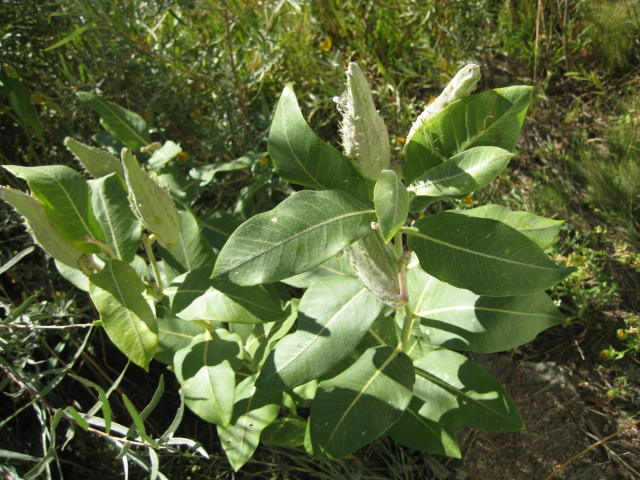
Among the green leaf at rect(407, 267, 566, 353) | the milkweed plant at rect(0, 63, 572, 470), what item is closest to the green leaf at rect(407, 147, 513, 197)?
the milkweed plant at rect(0, 63, 572, 470)

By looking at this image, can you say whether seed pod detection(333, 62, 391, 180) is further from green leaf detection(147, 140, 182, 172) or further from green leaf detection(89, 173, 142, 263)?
green leaf detection(147, 140, 182, 172)

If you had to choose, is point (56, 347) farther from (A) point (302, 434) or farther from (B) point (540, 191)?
(B) point (540, 191)

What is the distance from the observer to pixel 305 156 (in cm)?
134

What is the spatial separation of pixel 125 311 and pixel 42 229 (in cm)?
33

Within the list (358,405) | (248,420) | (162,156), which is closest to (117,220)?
(162,156)

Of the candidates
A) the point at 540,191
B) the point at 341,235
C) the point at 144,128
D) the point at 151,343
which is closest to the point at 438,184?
the point at 341,235

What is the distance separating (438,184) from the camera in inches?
47.4

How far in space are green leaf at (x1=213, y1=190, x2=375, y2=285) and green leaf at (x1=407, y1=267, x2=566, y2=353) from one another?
0.52m

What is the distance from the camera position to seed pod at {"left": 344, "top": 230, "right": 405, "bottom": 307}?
1379 millimetres

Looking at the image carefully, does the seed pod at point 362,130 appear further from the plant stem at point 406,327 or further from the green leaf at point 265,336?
the green leaf at point 265,336

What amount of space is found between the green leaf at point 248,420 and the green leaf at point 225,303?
0.34m

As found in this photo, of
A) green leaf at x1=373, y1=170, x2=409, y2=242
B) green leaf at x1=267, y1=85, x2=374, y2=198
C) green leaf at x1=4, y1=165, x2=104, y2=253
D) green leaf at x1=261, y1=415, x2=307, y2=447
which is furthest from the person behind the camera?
green leaf at x1=261, y1=415, x2=307, y2=447

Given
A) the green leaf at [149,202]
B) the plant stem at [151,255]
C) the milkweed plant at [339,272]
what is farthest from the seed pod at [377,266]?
the plant stem at [151,255]

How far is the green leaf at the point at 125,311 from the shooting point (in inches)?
56.0
